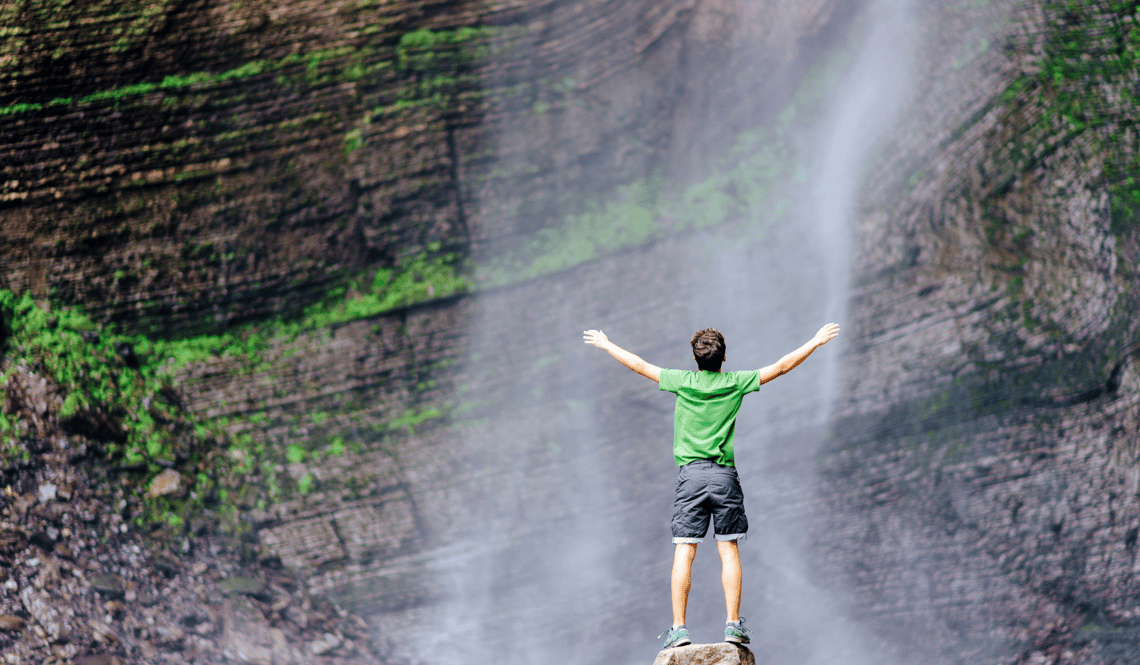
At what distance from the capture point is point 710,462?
342cm

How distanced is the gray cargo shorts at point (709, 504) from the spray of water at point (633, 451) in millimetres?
3725

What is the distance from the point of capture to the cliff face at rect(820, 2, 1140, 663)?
680 centimetres

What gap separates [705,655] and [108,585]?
15.9 ft

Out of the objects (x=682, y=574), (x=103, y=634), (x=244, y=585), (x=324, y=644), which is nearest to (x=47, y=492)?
(x=103, y=634)

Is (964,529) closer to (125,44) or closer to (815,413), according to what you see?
(815,413)

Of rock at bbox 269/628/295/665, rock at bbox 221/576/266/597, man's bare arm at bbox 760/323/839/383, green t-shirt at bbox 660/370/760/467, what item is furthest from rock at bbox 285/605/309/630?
man's bare arm at bbox 760/323/839/383

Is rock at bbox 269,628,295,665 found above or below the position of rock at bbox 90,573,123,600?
below

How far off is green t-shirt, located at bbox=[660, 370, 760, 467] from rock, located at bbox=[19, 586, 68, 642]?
15.9 feet

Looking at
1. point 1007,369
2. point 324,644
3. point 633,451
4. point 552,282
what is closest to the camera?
point 324,644

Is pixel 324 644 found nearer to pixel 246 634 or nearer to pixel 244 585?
pixel 246 634

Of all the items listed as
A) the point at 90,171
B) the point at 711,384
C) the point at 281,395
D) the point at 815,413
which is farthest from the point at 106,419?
the point at 815,413

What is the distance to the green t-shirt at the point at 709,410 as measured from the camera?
3398 millimetres

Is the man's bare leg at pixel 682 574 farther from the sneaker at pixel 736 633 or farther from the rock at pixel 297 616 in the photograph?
the rock at pixel 297 616

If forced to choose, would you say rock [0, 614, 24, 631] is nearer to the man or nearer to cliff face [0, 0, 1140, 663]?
cliff face [0, 0, 1140, 663]
